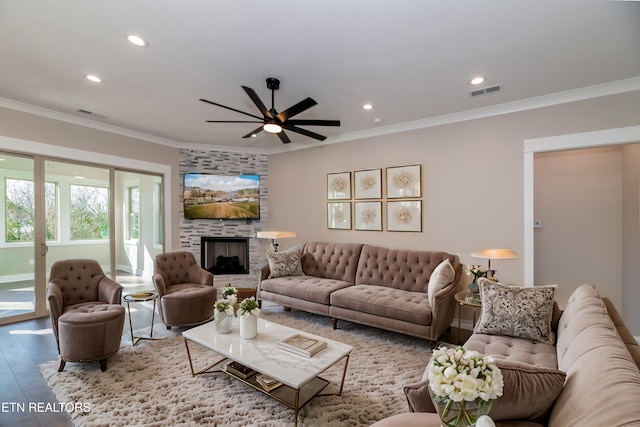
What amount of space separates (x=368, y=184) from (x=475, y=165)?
1609 millimetres

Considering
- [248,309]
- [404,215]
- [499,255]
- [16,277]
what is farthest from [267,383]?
[16,277]

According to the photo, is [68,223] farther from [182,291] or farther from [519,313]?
[519,313]

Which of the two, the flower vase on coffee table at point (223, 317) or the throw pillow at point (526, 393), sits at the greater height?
the throw pillow at point (526, 393)

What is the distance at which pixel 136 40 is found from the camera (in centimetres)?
243

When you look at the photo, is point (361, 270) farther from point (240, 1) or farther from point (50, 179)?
point (50, 179)

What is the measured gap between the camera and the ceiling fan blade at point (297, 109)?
2768mm

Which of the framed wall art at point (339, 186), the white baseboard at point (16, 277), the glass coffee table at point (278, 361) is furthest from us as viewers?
the framed wall art at point (339, 186)

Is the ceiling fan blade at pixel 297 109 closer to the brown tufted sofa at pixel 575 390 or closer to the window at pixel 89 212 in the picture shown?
the brown tufted sofa at pixel 575 390

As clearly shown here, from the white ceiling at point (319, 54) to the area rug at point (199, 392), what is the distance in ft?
9.51

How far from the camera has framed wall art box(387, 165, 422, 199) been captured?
4.46m

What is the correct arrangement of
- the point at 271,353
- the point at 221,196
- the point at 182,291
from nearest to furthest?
the point at 271,353
the point at 182,291
the point at 221,196

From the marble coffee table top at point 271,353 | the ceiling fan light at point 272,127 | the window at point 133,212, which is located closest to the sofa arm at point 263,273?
the marble coffee table top at point 271,353

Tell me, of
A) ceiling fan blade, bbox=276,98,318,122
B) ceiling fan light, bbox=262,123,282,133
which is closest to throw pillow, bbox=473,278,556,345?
ceiling fan blade, bbox=276,98,318,122

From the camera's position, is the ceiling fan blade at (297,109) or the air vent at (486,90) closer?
the ceiling fan blade at (297,109)
